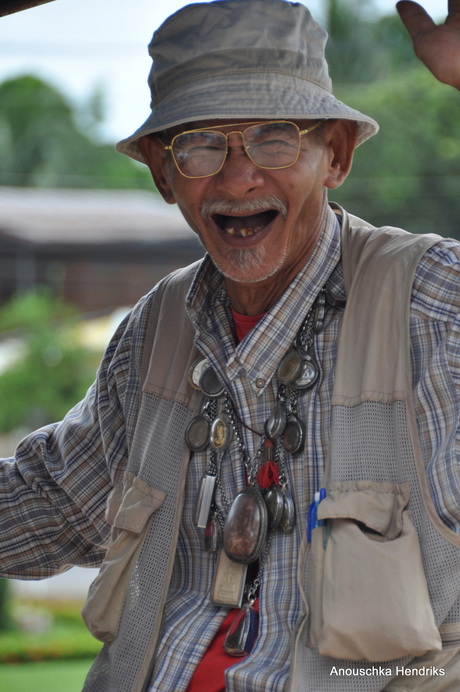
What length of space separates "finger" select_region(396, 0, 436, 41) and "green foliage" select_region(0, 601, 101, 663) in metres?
8.58

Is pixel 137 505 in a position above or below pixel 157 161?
below

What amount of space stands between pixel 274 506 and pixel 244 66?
87 centimetres

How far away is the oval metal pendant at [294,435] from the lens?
2012 mm

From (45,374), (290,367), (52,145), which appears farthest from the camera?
(52,145)

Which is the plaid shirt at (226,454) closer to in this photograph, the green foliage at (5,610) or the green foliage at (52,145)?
the green foliage at (5,610)

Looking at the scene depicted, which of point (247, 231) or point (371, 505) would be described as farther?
point (247, 231)

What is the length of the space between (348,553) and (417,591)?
132 millimetres

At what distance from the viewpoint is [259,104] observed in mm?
2039

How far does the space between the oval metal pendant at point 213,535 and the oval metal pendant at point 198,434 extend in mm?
145

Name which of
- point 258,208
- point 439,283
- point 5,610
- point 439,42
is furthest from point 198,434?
point 5,610

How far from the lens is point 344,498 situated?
6.06 ft

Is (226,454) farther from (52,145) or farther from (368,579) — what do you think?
(52,145)

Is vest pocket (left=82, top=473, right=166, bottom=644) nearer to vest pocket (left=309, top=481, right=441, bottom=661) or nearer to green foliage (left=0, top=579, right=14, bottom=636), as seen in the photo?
vest pocket (left=309, top=481, right=441, bottom=661)

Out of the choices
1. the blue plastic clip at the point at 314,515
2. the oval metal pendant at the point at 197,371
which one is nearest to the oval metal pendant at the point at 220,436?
the oval metal pendant at the point at 197,371
